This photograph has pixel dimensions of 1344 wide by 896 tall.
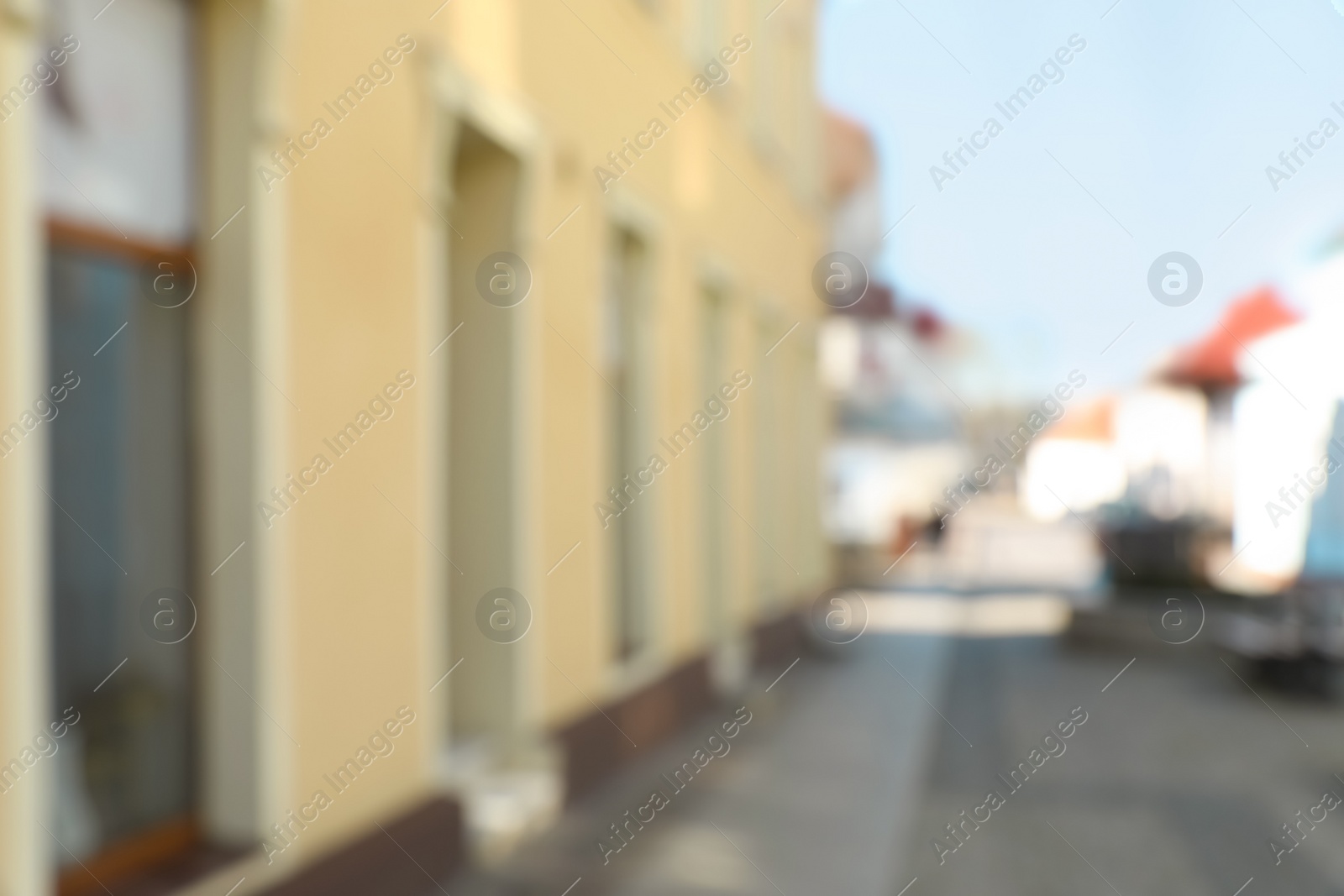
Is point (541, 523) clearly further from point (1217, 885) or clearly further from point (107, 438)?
point (1217, 885)

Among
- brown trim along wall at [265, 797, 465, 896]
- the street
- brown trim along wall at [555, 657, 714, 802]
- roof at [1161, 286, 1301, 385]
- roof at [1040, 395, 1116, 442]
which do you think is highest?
roof at [1161, 286, 1301, 385]

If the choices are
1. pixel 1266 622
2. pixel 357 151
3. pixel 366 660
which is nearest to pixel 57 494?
pixel 366 660

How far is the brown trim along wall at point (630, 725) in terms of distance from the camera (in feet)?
24.7

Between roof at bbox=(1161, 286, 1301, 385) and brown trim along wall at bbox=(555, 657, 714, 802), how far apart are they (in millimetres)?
13139

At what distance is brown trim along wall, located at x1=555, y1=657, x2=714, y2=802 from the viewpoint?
7.54 m

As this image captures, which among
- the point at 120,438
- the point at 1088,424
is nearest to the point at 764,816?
the point at 120,438

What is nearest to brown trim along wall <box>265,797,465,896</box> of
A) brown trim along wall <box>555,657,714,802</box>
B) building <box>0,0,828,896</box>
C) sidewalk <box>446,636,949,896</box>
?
building <box>0,0,828,896</box>

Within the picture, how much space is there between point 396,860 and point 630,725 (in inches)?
130

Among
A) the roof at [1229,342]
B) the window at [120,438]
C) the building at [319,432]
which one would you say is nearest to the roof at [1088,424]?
the roof at [1229,342]

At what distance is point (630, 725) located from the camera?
8602 mm

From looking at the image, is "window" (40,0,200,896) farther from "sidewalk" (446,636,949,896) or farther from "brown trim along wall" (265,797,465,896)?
"sidewalk" (446,636,949,896)

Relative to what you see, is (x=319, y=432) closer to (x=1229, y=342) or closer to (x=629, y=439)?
(x=629, y=439)

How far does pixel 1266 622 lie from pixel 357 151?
12.0m

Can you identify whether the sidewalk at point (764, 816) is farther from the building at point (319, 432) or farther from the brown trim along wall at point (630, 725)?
the building at point (319, 432)
